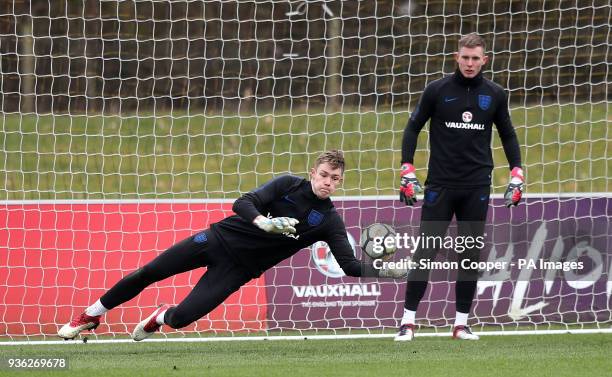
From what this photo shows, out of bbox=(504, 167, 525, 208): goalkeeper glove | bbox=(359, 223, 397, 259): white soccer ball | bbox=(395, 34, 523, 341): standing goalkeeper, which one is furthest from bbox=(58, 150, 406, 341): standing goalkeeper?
bbox=(504, 167, 525, 208): goalkeeper glove

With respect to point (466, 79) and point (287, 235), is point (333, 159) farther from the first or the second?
point (466, 79)

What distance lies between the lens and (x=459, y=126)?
24.7ft

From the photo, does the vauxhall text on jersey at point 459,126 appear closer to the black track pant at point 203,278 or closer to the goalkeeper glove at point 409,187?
the goalkeeper glove at point 409,187

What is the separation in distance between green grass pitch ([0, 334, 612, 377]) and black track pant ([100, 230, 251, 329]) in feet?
1.04

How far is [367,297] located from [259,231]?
1849 mm

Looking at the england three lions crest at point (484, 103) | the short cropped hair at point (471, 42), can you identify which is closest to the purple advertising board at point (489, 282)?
the england three lions crest at point (484, 103)

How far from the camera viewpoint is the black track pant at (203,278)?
271 inches

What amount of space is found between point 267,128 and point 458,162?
13.1 feet

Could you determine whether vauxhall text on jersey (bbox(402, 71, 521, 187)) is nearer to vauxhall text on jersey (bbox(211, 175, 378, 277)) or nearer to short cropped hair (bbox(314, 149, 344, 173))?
vauxhall text on jersey (bbox(211, 175, 378, 277))

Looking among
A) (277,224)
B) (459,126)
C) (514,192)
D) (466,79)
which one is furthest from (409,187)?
(277,224)

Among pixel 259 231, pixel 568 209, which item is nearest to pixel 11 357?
pixel 259 231

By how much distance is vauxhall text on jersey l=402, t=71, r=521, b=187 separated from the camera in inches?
297

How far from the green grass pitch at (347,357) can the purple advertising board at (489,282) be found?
637 mm

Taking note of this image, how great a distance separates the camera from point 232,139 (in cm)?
1219
